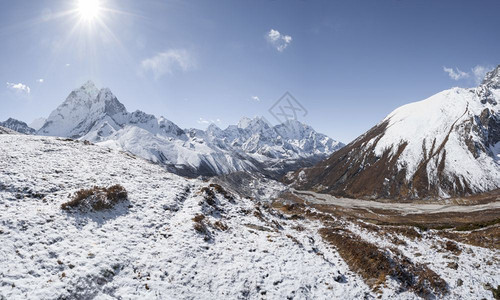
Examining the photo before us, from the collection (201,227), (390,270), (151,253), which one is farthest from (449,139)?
(151,253)

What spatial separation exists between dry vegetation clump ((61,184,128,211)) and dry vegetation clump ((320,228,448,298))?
22412 mm

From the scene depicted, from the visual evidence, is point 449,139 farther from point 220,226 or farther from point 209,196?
point 220,226

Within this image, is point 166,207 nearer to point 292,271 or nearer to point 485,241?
point 292,271

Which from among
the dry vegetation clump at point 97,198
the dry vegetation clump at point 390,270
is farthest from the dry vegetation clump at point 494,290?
the dry vegetation clump at point 97,198

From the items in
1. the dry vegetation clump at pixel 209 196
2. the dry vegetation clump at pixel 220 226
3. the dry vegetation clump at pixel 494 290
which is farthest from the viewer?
the dry vegetation clump at pixel 209 196

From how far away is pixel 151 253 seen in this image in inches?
653

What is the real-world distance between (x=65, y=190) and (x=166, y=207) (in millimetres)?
9105

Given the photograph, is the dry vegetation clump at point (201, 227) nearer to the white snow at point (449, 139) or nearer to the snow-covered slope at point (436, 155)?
the snow-covered slope at point (436, 155)

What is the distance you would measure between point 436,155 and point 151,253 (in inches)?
7131

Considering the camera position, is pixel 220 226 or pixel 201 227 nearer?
pixel 201 227

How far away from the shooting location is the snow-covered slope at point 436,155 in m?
130

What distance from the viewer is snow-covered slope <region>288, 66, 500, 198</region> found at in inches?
5103

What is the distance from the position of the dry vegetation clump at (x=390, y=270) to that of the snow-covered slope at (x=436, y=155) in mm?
→ 133916

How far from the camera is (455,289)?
18375 millimetres
